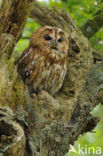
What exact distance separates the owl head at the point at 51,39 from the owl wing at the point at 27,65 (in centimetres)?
23

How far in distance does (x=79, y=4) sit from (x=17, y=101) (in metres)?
1.81

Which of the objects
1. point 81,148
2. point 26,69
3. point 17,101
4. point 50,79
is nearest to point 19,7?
point 17,101

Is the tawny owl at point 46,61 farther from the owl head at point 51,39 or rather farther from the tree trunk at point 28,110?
the tree trunk at point 28,110

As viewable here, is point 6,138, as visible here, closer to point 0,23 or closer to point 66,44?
point 0,23

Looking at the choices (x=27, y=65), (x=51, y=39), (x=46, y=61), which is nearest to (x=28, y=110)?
(x=27, y=65)

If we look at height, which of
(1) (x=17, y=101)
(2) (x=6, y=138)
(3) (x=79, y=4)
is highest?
(3) (x=79, y=4)

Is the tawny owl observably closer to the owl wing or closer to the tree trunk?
the owl wing

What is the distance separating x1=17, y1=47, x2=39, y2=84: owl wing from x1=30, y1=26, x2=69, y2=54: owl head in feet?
0.76

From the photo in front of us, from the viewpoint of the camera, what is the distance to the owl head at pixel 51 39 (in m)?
3.57

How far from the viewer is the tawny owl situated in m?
3.25

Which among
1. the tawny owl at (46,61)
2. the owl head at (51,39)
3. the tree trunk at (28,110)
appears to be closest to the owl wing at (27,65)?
the tawny owl at (46,61)

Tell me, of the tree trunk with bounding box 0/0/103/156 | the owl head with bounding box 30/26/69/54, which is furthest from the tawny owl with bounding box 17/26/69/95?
the tree trunk with bounding box 0/0/103/156

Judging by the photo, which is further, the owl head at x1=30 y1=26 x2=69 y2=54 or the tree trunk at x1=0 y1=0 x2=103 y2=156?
the owl head at x1=30 y1=26 x2=69 y2=54

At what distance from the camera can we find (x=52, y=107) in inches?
98.3
